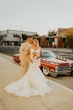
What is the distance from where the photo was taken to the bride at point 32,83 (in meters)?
5.87

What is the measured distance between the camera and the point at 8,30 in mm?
85688

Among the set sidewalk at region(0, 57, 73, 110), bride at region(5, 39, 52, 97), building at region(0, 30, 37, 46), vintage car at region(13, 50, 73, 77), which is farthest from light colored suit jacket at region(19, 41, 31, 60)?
building at region(0, 30, 37, 46)

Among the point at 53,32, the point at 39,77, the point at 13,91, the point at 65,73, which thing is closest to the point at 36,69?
the point at 39,77

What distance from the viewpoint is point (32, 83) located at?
6129mm

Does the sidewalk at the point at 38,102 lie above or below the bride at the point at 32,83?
below

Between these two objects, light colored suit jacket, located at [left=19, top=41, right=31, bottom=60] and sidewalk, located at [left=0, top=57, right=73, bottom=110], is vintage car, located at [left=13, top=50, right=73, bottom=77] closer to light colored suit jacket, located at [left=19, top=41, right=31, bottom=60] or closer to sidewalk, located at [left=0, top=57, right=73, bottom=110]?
light colored suit jacket, located at [left=19, top=41, right=31, bottom=60]

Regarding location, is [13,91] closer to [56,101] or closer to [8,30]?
[56,101]

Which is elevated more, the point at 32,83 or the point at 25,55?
the point at 25,55

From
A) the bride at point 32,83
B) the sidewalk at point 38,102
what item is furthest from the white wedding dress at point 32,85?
the sidewalk at point 38,102

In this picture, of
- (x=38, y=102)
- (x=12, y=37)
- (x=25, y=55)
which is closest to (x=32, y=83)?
(x=38, y=102)

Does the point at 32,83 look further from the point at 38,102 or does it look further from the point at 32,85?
the point at 38,102

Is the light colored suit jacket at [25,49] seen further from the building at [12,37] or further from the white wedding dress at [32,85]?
the building at [12,37]

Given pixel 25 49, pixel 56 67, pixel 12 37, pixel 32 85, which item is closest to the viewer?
pixel 32 85

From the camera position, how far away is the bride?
587 centimetres
